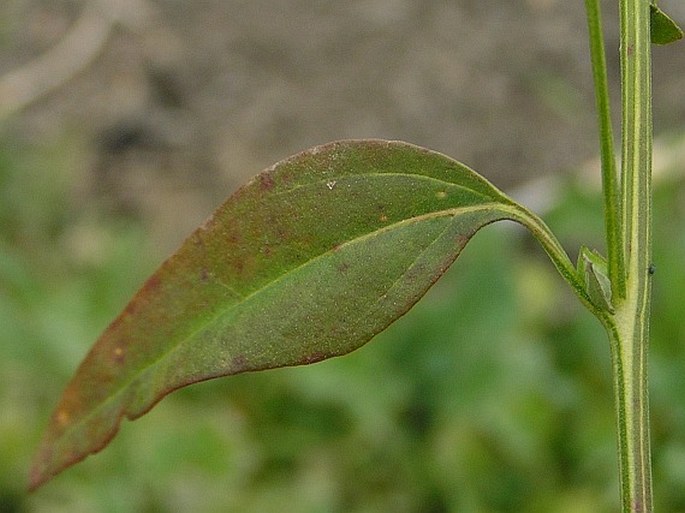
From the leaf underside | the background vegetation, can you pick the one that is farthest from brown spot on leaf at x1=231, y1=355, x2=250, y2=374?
the background vegetation

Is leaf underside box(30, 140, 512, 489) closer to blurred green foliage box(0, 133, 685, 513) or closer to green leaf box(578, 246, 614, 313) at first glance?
green leaf box(578, 246, 614, 313)

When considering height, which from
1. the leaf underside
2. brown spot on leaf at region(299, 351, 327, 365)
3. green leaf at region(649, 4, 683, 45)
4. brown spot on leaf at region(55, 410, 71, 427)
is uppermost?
green leaf at region(649, 4, 683, 45)

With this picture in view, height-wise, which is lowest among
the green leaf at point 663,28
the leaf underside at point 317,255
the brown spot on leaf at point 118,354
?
the brown spot on leaf at point 118,354

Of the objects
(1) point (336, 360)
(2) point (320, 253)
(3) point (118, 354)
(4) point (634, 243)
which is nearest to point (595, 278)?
(4) point (634, 243)

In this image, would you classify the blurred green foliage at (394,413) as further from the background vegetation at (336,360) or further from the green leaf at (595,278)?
the green leaf at (595,278)

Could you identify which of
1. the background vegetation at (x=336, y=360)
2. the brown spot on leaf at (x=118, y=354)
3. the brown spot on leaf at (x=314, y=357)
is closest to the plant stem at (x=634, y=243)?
the brown spot on leaf at (x=314, y=357)

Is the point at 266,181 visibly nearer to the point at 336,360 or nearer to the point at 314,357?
the point at 314,357

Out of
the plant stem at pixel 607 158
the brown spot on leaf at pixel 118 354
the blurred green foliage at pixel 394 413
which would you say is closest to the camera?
the plant stem at pixel 607 158
